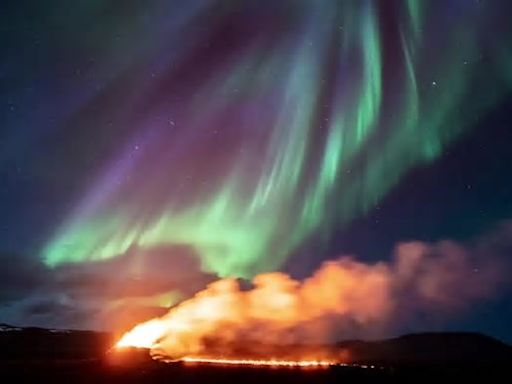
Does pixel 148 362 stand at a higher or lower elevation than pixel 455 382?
higher

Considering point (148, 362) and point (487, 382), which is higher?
point (148, 362)

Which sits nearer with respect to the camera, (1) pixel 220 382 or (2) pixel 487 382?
(1) pixel 220 382

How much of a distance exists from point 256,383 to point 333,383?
73.8 feet

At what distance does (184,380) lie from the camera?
11756 cm

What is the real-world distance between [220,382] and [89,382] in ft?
96.0

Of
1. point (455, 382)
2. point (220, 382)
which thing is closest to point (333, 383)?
point (220, 382)

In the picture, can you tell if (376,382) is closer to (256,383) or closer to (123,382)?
(256,383)

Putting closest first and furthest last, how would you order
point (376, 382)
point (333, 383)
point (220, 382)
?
point (220, 382), point (333, 383), point (376, 382)

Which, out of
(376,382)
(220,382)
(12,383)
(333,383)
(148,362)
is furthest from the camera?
(148,362)

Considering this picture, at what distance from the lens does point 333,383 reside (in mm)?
127062

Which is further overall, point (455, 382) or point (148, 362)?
point (148, 362)

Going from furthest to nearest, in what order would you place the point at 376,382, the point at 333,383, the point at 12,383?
the point at 376,382 → the point at 333,383 → the point at 12,383

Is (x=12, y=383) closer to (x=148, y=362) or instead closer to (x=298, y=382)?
(x=298, y=382)

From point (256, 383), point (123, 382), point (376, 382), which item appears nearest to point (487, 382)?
point (376, 382)
